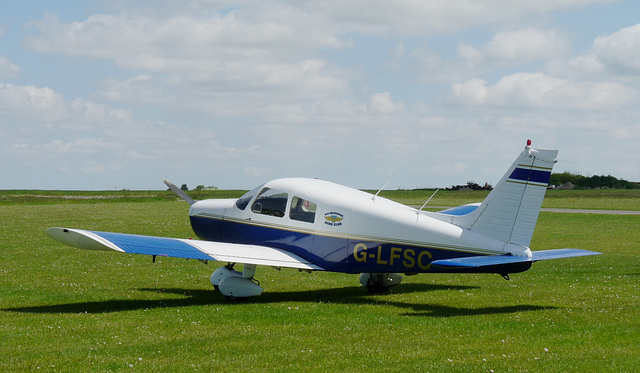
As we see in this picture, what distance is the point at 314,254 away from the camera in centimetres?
1409

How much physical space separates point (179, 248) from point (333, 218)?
304 cm

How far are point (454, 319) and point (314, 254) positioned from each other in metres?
3.48

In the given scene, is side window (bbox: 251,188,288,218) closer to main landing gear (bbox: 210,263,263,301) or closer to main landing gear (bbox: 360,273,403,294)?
main landing gear (bbox: 210,263,263,301)

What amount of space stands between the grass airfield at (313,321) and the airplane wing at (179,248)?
2.80 feet

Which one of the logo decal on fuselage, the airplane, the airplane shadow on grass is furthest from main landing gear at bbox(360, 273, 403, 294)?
the logo decal on fuselage

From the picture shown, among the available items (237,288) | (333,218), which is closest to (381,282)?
(333,218)

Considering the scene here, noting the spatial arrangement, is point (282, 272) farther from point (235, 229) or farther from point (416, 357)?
point (416, 357)

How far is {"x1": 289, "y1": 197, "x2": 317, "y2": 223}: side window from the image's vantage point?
14.2m

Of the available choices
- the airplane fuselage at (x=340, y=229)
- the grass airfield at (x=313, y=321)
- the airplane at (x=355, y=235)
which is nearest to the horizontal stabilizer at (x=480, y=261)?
the airplane at (x=355, y=235)

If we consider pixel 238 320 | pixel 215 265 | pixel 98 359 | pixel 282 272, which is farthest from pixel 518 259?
pixel 215 265

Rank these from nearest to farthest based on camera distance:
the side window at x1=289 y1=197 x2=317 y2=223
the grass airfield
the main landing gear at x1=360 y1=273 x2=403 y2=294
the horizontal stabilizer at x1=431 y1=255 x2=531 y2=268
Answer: the grass airfield, the horizontal stabilizer at x1=431 y1=255 x2=531 y2=268, the side window at x1=289 y1=197 x2=317 y2=223, the main landing gear at x1=360 y1=273 x2=403 y2=294

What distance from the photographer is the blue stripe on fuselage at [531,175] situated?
12438mm

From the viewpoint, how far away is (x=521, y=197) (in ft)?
41.2

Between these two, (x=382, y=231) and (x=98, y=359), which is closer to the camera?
(x=98, y=359)
